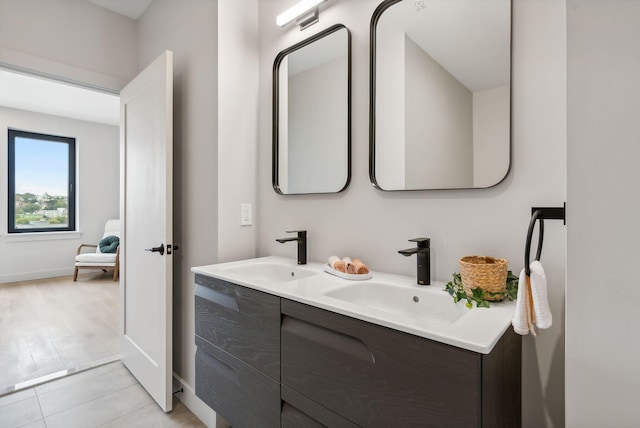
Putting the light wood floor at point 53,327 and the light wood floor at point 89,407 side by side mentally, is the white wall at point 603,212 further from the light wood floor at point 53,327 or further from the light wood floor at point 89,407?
the light wood floor at point 53,327

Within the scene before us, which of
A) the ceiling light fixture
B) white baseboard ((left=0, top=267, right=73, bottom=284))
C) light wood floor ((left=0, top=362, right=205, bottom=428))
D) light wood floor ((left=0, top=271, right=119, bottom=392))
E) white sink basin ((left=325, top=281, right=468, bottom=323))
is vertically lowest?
light wood floor ((left=0, top=362, right=205, bottom=428))

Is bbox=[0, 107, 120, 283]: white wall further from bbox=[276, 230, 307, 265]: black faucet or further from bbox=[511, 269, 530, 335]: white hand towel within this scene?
bbox=[511, 269, 530, 335]: white hand towel

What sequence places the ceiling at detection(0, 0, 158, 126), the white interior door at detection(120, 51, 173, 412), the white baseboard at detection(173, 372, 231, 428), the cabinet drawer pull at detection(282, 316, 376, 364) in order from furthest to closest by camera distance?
the ceiling at detection(0, 0, 158, 126) → the white interior door at detection(120, 51, 173, 412) → the white baseboard at detection(173, 372, 231, 428) → the cabinet drawer pull at detection(282, 316, 376, 364)

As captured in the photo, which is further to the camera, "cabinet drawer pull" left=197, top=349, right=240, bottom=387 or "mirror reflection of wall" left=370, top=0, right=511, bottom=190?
"cabinet drawer pull" left=197, top=349, right=240, bottom=387

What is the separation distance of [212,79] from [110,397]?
2.01 m

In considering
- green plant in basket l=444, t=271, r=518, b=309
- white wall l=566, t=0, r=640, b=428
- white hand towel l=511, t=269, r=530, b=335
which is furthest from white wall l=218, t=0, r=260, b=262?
white wall l=566, t=0, r=640, b=428

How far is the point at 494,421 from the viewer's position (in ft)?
2.54

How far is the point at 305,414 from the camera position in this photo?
3.53 ft

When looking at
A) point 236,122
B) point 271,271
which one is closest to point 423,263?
point 271,271

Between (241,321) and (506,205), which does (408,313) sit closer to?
(506,205)

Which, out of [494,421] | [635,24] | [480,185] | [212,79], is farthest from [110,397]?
[635,24]

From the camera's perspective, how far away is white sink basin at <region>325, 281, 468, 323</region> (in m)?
1.08

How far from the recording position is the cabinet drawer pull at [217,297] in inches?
52.9

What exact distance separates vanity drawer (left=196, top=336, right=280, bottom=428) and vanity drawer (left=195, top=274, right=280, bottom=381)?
4 cm
